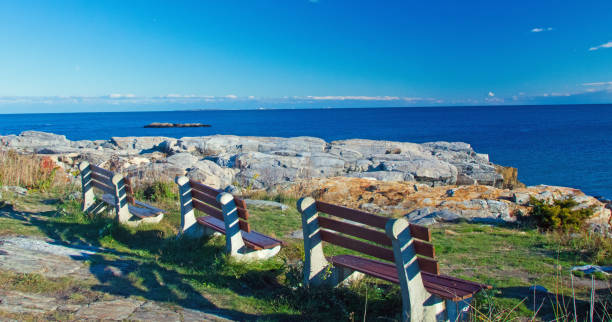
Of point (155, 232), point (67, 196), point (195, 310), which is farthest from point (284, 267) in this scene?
point (67, 196)

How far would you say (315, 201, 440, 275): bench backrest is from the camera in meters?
3.31

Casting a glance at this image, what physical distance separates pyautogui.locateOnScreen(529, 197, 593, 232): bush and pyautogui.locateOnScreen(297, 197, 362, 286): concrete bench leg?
6003mm

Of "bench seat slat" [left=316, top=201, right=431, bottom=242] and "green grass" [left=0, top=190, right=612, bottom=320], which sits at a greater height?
"bench seat slat" [left=316, top=201, right=431, bottom=242]

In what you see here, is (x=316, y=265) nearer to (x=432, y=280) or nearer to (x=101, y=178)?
(x=432, y=280)

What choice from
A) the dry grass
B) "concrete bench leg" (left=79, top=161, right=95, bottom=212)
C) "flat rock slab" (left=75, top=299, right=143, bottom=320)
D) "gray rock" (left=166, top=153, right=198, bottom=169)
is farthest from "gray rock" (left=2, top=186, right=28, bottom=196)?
"flat rock slab" (left=75, top=299, right=143, bottom=320)

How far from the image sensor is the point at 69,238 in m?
6.71

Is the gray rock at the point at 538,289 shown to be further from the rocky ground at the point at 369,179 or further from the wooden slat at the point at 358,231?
the rocky ground at the point at 369,179

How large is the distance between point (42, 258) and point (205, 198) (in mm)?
2074

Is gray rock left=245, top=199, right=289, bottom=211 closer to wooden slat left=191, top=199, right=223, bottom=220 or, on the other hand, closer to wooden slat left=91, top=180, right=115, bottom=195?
wooden slat left=91, top=180, right=115, bottom=195

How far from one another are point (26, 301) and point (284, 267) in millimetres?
2578

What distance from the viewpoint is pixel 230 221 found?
5305 mm

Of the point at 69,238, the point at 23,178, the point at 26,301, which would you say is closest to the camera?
the point at 26,301

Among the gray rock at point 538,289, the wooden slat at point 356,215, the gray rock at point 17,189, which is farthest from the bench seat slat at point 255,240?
the gray rock at point 17,189

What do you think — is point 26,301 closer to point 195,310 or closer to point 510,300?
point 195,310
